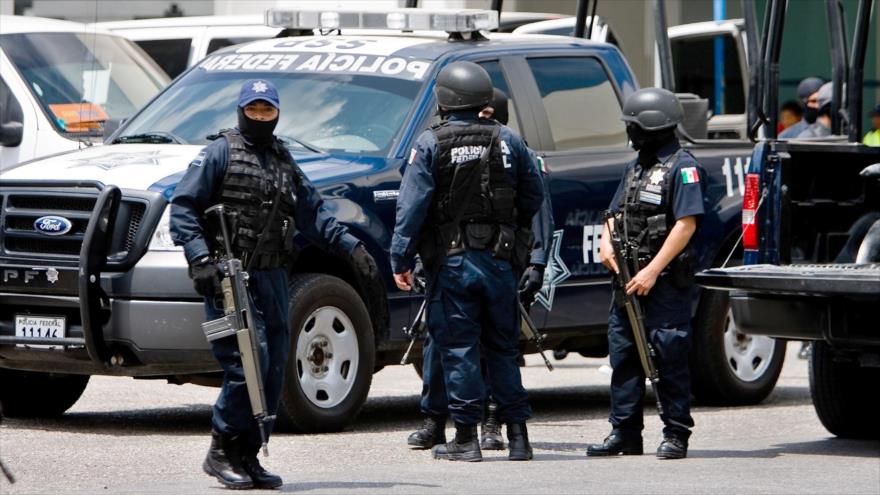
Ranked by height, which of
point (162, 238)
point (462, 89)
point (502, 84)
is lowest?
point (162, 238)

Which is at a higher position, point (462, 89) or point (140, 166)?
point (462, 89)

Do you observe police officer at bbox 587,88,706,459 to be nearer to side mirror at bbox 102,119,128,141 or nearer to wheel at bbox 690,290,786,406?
wheel at bbox 690,290,786,406

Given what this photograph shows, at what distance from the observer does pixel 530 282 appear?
8492 millimetres

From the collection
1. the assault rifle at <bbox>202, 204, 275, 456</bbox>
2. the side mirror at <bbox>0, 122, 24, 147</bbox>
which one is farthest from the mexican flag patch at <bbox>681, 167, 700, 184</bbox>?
the side mirror at <bbox>0, 122, 24, 147</bbox>

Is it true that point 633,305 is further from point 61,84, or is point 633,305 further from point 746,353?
point 61,84

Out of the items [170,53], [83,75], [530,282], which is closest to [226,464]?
[530,282]

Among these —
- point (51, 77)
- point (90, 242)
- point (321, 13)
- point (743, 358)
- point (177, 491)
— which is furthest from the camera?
point (51, 77)

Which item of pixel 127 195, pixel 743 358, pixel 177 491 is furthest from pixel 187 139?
pixel 743 358

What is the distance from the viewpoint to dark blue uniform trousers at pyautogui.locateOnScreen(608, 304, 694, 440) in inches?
340

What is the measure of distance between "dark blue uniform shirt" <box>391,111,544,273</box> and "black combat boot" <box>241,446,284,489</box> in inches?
43.8

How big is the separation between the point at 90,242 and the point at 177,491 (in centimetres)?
183

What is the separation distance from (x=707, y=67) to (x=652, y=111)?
31.7ft

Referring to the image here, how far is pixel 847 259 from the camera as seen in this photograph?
31.0 ft

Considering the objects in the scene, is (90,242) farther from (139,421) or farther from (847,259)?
(847,259)
